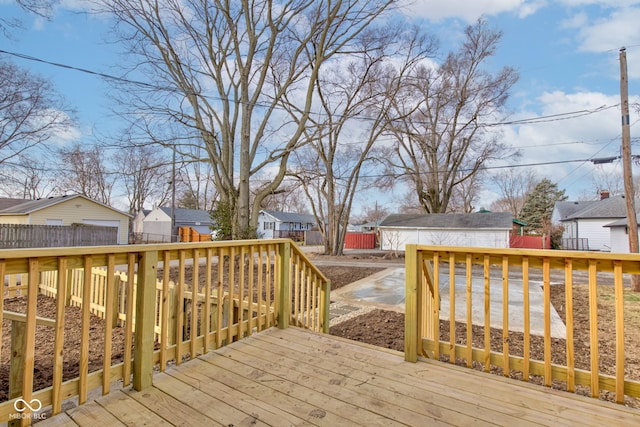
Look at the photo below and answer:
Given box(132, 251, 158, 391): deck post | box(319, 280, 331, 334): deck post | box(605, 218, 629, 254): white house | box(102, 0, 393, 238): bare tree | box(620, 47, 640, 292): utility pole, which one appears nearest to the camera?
box(132, 251, 158, 391): deck post

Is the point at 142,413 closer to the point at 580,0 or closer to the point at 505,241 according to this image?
the point at 580,0

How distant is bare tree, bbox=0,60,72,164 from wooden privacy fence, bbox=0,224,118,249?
351cm

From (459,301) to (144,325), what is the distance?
668cm

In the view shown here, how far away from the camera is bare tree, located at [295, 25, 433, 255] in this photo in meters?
14.8

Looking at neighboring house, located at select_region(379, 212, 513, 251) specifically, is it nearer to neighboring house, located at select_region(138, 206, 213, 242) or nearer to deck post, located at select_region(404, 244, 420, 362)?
neighboring house, located at select_region(138, 206, 213, 242)

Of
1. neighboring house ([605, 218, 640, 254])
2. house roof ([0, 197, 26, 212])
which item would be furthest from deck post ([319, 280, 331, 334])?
house roof ([0, 197, 26, 212])

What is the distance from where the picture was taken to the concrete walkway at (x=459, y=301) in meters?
5.34

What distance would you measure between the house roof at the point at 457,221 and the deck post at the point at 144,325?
20321 mm

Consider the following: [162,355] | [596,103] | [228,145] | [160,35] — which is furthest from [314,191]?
[162,355]

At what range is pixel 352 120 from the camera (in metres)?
17.3

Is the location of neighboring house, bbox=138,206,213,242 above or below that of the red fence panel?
above

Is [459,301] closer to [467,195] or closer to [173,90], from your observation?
[173,90]

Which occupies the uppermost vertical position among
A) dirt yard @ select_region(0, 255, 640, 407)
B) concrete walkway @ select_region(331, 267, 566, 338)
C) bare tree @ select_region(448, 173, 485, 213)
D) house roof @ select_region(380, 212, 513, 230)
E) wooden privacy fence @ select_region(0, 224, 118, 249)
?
bare tree @ select_region(448, 173, 485, 213)

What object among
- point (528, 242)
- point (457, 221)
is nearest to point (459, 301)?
point (457, 221)
